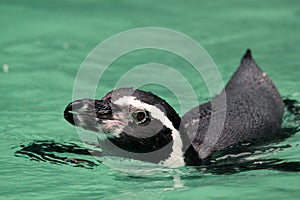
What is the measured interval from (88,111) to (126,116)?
0.31m

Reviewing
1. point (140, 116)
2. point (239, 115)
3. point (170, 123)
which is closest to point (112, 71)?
point (239, 115)

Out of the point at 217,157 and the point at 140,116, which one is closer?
the point at 140,116

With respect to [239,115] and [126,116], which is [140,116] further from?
[239,115]

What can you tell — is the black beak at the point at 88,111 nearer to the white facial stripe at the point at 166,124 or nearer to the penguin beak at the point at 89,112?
the penguin beak at the point at 89,112

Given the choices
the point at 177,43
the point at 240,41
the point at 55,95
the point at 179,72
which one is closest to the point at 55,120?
the point at 55,95

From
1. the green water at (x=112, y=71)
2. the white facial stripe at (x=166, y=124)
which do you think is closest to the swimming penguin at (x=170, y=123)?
the white facial stripe at (x=166, y=124)

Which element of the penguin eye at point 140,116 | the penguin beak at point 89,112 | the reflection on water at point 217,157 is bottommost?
the reflection on water at point 217,157

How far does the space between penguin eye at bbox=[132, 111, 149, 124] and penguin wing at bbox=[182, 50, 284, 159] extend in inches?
35.8

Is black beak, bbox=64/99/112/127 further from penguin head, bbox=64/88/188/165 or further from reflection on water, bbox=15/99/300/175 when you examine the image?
reflection on water, bbox=15/99/300/175

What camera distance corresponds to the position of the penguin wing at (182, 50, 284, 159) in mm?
7000

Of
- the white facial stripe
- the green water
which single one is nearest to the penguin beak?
the white facial stripe

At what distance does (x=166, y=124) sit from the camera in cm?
617

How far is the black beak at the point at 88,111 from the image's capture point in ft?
19.4

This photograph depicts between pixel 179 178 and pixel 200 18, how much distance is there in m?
5.89
